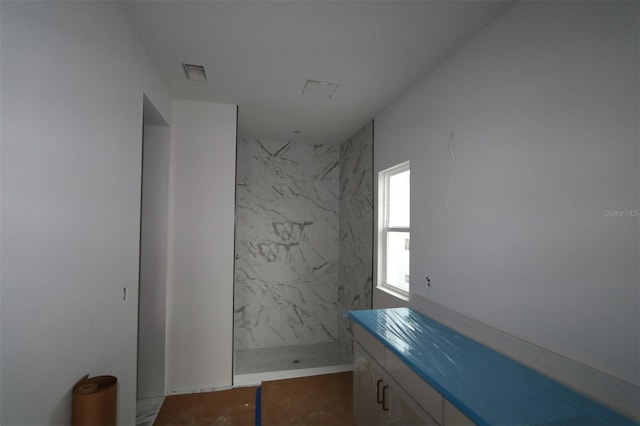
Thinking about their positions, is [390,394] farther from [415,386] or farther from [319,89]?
[319,89]

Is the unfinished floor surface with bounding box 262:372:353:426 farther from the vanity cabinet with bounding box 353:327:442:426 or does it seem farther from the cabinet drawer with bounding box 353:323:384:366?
the cabinet drawer with bounding box 353:323:384:366

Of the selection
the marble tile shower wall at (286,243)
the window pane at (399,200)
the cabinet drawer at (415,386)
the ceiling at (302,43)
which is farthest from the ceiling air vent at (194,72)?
the cabinet drawer at (415,386)

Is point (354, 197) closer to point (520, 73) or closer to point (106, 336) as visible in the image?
point (520, 73)

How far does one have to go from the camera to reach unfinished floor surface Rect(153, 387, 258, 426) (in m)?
2.44

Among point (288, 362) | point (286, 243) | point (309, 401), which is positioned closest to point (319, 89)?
point (286, 243)

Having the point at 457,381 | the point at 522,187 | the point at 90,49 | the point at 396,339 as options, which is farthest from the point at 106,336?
the point at 522,187

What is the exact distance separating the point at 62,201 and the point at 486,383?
1898mm

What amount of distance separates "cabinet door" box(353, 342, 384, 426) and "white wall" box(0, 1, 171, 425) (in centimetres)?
153

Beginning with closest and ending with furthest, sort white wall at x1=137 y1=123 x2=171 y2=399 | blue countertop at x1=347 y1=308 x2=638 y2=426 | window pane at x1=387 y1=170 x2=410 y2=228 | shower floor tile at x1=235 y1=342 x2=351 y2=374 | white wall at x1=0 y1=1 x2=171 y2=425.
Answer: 1. white wall at x1=0 y1=1 x2=171 y2=425
2. blue countertop at x1=347 y1=308 x2=638 y2=426
3. white wall at x1=137 y1=123 x2=171 y2=399
4. window pane at x1=387 y1=170 x2=410 y2=228
5. shower floor tile at x1=235 y1=342 x2=351 y2=374

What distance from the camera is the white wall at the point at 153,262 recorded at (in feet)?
9.08

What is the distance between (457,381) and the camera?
1312mm

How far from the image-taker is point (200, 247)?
2941 mm

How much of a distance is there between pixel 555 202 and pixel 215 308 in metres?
2.82

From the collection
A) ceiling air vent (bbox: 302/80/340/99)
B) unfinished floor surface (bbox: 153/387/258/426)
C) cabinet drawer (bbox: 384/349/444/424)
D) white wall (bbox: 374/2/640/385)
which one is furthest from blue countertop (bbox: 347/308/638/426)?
ceiling air vent (bbox: 302/80/340/99)
